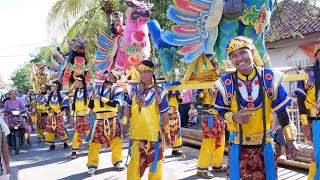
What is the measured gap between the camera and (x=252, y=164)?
3123mm

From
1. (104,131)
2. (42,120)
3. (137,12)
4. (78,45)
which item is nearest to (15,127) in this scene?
(42,120)

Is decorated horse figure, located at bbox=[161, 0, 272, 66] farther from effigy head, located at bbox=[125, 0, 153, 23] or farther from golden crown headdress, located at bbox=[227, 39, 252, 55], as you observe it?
effigy head, located at bbox=[125, 0, 153, 23]

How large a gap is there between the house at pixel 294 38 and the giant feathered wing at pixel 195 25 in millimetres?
6496

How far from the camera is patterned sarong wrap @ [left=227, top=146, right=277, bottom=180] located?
312cm

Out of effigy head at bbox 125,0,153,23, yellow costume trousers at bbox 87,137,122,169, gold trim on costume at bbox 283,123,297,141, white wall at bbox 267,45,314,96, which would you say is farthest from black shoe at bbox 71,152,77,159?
white wall at bbox 267,45,314,96

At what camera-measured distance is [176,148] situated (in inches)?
309

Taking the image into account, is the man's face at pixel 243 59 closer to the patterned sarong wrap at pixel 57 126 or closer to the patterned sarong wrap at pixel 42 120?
the patterned sarong wrap at pixel 57 126

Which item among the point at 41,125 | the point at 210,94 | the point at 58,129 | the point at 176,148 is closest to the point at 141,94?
the point at 210,94

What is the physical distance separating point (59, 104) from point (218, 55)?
6009 millimetres

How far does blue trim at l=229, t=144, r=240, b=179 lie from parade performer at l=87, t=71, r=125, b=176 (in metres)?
3.39

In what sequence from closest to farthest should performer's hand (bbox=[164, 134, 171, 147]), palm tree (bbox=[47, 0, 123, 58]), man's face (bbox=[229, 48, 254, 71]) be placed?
man's face (bbox=[229, 48, 254, 71]) < performer's hand (bbox=[164, 134, 171, 147]) < palm tree (bbox=[47, 0, 123, 58])

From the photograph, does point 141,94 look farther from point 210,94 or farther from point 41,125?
point 41,125

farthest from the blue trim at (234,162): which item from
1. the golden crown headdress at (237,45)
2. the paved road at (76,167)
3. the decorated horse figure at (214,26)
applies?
the paved road at (76,167)

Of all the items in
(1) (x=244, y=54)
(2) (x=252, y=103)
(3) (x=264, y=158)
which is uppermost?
(1) (x=244, y=54)
